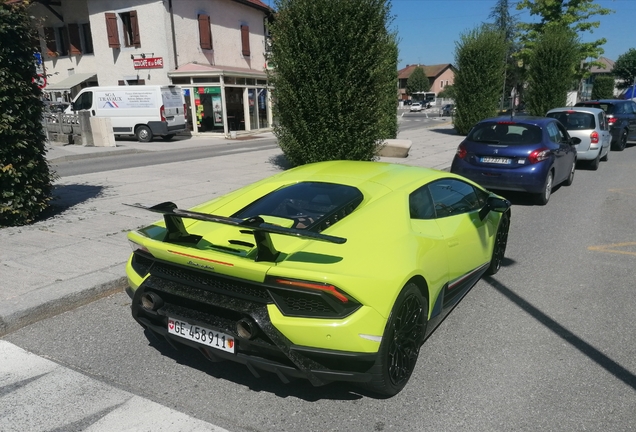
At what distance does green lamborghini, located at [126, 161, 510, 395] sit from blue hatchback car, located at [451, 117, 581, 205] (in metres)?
5.20

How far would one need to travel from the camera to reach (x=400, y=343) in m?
2.98

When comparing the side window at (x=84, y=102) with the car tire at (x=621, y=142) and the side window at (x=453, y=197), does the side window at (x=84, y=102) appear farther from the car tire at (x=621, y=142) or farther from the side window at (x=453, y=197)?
the car tire at (x=621, y=142)

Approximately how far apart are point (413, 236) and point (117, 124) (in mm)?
21461

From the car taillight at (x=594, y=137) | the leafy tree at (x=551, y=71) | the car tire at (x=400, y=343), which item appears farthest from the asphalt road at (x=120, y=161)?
the leafy tree at (x=551, y=71)

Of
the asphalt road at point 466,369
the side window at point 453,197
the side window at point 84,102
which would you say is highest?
the side window at point 84,102

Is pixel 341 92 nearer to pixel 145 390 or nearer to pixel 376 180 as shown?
pixel 376 180

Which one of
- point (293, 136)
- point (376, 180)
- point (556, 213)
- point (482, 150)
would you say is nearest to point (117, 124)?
point (293, 136)

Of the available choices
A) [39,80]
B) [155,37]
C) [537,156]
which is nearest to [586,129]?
[537,156]

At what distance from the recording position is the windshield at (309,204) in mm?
3285

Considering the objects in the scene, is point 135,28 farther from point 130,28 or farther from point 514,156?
point 514,156

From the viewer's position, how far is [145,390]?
311cm

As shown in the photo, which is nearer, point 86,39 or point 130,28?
point 130,28

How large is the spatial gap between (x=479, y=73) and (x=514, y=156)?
573 inches

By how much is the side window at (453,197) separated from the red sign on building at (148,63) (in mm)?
24228
